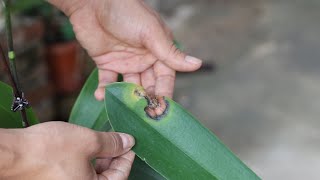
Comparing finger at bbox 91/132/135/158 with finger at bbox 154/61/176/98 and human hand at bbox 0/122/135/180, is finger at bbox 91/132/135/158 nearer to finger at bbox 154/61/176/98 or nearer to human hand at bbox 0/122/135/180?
human hand at bbox 0/122/135/180

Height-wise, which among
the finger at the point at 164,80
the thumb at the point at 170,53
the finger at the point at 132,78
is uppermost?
the thumb at the point at 170,53

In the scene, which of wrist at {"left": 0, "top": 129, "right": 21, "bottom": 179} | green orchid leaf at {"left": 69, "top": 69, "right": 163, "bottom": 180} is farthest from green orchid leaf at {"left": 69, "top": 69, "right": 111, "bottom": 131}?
wrist at {"left": 0, "top": 129, "right": 21, "bottom": 179}

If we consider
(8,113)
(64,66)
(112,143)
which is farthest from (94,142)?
(64,66)

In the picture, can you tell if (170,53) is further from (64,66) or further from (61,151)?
(64,66)

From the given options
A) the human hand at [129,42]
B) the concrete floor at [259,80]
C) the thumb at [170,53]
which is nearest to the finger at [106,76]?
the human hand at [129,42]

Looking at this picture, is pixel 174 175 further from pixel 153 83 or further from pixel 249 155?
pixel 249 155

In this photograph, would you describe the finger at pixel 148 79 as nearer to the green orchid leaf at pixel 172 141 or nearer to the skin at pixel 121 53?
the skin at pixel 121 53
